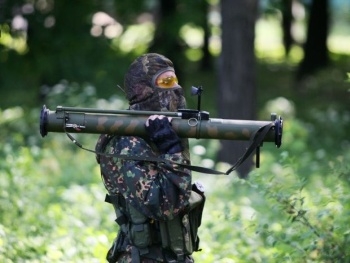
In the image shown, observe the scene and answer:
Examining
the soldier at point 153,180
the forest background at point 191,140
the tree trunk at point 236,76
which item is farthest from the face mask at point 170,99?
the tree trunk at point 236,76

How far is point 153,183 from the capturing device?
15.6 ft

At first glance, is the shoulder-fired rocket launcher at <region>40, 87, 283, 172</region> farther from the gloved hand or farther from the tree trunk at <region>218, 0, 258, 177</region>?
the tree trunk at <region>218, 0, 258, 177</region>

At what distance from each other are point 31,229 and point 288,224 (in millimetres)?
2281

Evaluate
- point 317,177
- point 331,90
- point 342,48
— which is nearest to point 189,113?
point 317,177

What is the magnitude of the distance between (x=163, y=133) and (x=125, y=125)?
0.70 feet

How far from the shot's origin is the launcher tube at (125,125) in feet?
15.9

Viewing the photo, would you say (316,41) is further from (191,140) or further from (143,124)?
(143,124)

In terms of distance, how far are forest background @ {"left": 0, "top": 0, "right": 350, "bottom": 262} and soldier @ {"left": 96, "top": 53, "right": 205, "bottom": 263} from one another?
1593 mm

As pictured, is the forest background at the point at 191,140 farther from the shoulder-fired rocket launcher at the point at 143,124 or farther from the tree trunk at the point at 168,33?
the shoulder-fired rocket launcher at the point at 143,124

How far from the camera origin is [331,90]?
77.2 feet

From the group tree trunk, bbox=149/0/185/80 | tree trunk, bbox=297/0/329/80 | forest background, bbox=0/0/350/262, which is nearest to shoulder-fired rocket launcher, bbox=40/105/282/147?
forest background, bbox=0/0/350/262

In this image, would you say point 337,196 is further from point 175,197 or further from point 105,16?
point 105,16

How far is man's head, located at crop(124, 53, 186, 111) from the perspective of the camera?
4.96m

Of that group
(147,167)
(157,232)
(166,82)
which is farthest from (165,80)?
(157,232)
